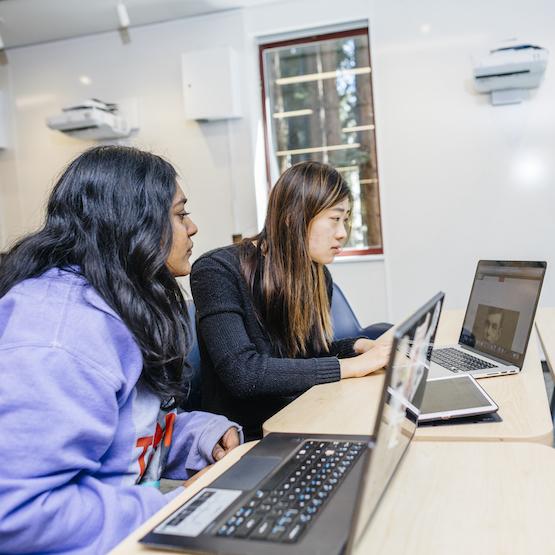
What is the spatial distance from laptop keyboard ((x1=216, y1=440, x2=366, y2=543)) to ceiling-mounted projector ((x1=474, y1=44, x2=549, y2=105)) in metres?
3.15

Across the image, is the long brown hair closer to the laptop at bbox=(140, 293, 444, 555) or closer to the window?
the laptop at bbox=(140, 293, 444, 555)

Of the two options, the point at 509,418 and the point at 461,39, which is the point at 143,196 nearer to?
the point at 509,418

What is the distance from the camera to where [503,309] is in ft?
5.31

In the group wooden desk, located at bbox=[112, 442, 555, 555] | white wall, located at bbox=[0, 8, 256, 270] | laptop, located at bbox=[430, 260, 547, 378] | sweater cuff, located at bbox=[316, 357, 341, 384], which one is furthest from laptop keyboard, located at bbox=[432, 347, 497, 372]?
white wall, located at bbox=[0, 8, 256, 270]

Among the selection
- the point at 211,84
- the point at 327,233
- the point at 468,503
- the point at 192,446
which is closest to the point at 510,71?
the point at 211,84

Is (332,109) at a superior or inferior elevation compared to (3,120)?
inferior

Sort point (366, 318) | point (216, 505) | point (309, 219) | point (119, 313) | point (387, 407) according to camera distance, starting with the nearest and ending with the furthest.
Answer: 1. point (387, 407)
2. point (216, 505)
3. point (119, 313)
4. point (309, 219)
5. point (366, 318)

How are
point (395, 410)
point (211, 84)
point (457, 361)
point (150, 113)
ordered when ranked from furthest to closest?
point (150, 113) < point (211, 84) < point (457, 361) < point (395, 410)

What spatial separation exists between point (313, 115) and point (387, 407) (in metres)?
3.83

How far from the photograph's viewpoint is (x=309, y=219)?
178 cm

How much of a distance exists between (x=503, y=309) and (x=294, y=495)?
3.50 ft

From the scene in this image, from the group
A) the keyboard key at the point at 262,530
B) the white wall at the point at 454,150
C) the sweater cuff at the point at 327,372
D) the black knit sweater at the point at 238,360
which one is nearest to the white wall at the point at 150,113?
the white wall at the point at 454,150

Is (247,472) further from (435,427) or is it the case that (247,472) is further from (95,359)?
(435,427)

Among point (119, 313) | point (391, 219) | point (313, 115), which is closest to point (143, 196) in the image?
point (119, 313)
